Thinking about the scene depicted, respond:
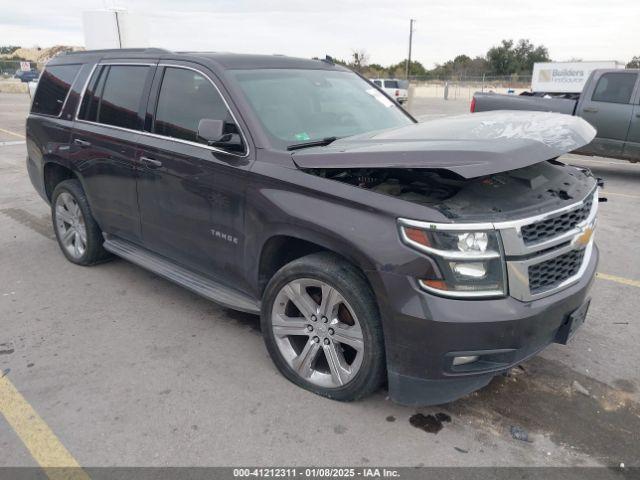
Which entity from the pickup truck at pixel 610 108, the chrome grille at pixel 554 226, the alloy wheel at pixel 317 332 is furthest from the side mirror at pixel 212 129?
the pickup truck at pixel 610 108

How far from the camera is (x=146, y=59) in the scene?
166 inches

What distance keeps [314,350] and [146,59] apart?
2.69 m

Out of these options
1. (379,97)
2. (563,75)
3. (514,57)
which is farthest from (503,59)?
(379,97)

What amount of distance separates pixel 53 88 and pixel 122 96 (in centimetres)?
139

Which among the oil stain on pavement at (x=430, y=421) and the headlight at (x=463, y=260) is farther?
the oil stain on pavement at (x=430, y=421)

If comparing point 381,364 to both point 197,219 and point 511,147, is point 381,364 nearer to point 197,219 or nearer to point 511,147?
point 511,147

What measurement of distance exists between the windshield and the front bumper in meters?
1.32

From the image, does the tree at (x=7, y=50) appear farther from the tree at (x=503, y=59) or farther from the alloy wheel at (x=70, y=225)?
the alloy wheel at (x=70, y=225)

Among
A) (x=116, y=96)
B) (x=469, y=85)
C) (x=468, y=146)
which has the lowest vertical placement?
(x=469, y=85)

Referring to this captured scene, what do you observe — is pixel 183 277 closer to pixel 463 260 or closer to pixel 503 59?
pixel 463 260

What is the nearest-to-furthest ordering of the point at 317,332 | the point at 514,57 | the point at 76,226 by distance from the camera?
1. the point at 317,332
2. the point at 76,226
3. the point at 514,57

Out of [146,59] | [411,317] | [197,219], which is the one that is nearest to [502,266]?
[411,317]

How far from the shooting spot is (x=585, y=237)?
118 inches

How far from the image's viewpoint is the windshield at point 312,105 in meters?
3.49
